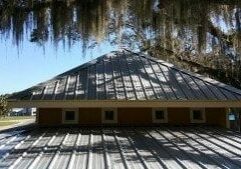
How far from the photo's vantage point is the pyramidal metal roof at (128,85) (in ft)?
47.8

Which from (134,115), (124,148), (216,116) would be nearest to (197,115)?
(216,116)

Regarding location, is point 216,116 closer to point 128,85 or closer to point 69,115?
point 128,85

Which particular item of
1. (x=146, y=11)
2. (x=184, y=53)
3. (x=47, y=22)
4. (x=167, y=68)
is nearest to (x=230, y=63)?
(x=184, y=53)

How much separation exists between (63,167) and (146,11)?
425 cm

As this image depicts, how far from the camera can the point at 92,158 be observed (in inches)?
374

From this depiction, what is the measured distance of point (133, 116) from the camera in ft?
51.5

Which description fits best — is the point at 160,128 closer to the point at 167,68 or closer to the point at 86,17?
the point at 167,68

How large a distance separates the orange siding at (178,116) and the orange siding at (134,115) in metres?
0.72

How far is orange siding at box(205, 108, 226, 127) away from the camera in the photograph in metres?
15.8

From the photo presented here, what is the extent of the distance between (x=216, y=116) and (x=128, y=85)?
10.9 ft

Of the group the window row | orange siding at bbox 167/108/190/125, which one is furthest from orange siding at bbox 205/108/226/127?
orange siding at bbox 167/108/190/125

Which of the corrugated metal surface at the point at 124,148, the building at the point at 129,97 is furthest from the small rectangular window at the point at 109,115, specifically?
the corrugated metal surface at the point at 124,148

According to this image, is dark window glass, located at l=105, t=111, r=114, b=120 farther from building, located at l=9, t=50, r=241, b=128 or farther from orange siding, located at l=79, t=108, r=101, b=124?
orange siding, located at l=79, t=108, r=101, b=124

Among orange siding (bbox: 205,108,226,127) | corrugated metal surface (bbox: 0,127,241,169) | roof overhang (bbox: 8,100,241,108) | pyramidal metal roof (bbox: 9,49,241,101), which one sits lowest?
corrugated metal surface (bbox: 0,127,241,169)
